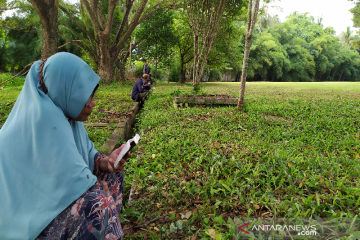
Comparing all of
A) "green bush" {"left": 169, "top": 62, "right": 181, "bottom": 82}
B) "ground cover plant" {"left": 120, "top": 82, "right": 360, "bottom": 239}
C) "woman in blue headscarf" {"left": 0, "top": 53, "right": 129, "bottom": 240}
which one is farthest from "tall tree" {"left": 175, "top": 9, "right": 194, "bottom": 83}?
"woman in blue headscarf" {"left": 0, "top": 53, "right": 129, "bottom": 240}

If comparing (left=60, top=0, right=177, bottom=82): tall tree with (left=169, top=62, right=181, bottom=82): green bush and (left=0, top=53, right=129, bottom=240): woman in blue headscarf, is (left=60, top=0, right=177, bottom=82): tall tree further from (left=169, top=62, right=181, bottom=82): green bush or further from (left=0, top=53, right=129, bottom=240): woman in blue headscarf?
(left=169, top=62, right=181, bottom=82): green bush

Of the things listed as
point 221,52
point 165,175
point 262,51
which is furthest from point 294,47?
point 165,175

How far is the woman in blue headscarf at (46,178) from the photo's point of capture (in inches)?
50.9

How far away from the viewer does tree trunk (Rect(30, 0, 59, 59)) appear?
5.14m

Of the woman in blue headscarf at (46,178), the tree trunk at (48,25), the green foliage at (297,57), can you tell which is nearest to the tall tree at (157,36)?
the tree trunk at (48,25)

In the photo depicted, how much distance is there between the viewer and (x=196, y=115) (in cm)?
538

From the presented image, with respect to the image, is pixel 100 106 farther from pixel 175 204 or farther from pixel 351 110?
pixel 351 110

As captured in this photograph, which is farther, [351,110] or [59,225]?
[351,110]

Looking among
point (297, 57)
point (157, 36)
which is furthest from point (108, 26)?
point (297, 57)

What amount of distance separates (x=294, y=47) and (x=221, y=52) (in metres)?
25.7

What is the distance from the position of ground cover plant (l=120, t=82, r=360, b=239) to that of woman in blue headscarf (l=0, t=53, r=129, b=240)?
641mm

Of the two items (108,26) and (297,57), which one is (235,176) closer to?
(108,26)

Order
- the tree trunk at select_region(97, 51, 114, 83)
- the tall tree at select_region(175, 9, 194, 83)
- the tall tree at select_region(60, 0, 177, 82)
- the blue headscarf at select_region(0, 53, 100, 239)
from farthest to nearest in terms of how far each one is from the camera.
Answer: the tall tree at select_region(175, 9, 194, 83) → the tree trunk at select_region(97, 51, 114, 83) → the tall tree at select_region(60, 0, 177, 82) → the blue headscarf at select_region(0, 53, 100, 239)

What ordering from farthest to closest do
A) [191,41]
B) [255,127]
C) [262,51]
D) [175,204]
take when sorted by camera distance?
1. [262,51]
2. [191,41]
3. [255,127]
4. [175,204]
